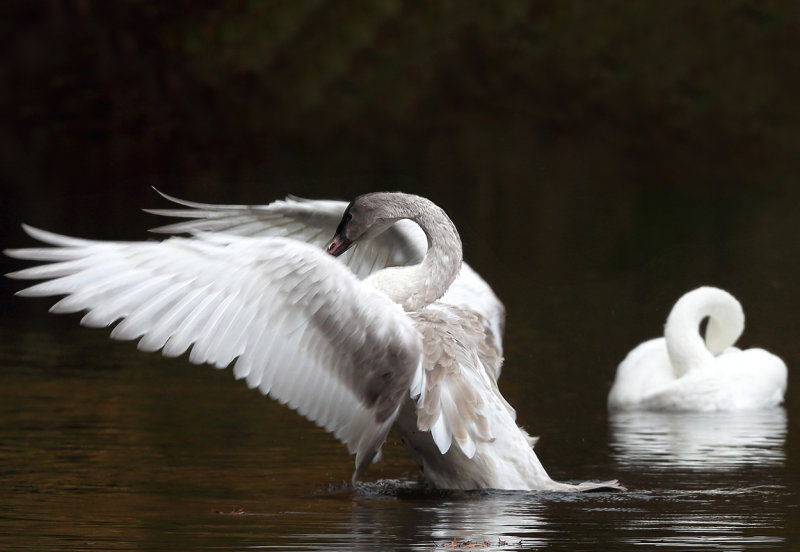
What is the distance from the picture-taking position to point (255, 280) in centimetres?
789

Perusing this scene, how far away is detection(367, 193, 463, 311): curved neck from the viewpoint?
8602 millimetres

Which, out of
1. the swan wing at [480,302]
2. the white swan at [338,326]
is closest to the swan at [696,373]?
the swan wing at [480,302]

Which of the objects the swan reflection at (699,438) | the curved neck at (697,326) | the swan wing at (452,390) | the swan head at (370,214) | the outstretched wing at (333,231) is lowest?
the swan wing at (452,390)

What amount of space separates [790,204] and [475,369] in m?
26.6

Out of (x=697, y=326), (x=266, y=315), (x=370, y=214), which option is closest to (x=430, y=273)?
(x=370, y=214)

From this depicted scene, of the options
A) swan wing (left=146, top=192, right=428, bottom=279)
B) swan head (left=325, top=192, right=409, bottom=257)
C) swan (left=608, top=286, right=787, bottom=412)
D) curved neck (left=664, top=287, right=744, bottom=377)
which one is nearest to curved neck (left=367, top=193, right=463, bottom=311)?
swan head (left=325, top=192, right=409, bottom=257)

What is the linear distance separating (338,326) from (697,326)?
19.0 ft

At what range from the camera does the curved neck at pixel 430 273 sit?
860cm

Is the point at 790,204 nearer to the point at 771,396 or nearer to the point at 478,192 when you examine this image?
the point at 478,192

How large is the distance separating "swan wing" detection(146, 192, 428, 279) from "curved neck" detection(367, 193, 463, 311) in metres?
1.14

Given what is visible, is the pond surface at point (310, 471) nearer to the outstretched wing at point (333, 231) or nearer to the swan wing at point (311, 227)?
the outstretched wing at point (333, 231)

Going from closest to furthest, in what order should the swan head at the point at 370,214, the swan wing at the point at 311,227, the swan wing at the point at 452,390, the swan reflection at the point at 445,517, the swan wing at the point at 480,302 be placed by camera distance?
the swan reflection at the point at 445,517, the swan wing at the point at 452,390, the swan head at the point at 370,214, the swan wing at the point at 480,302, the swan wing at the point at 311,227

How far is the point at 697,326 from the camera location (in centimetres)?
1333

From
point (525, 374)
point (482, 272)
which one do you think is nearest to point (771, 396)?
point (525, 374)
